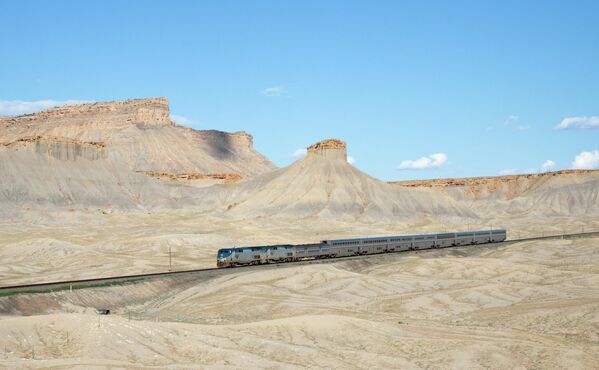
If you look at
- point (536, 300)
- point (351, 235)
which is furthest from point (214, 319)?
point (351, 235)

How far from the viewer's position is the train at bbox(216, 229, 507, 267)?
6562 centimetres

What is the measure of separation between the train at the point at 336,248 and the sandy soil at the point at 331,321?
4.65 meters

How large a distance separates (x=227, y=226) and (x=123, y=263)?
5767cm

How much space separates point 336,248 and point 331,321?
39.2 m

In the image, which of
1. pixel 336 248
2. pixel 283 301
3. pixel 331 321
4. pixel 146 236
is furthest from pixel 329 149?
pixel 331 321

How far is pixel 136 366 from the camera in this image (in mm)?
25938

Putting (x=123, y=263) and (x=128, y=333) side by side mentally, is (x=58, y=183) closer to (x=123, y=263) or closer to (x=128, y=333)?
(x=123, y=263)

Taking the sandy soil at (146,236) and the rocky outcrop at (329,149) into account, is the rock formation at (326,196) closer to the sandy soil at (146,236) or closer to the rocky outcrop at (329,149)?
the rocky outcrop at (329,149)

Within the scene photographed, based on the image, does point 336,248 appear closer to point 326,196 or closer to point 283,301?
point 283,301

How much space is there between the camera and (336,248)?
74.6 metres

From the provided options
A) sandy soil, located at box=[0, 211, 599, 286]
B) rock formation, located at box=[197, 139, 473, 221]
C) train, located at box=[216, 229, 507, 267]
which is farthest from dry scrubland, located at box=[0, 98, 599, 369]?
rock formation, located at box=[197, 139, 473, 221]

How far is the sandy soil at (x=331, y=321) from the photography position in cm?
2902

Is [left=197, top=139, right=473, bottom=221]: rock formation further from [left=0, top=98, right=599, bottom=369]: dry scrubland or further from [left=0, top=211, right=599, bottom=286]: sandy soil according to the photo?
[left=0, top=98, right=599, bottom=369]: dry scrubland

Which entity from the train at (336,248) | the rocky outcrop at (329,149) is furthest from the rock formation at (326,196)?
the train at (336,248)
